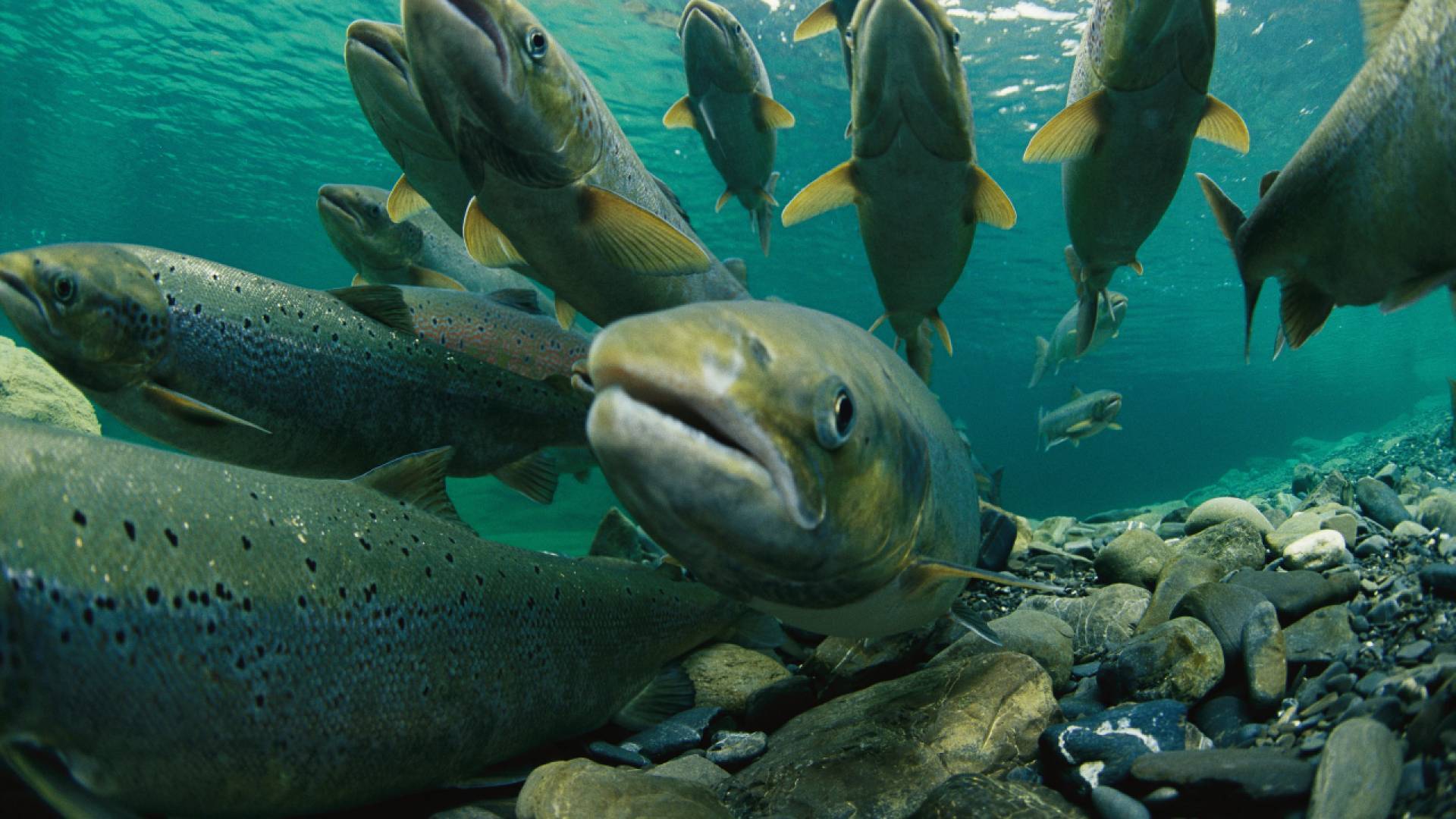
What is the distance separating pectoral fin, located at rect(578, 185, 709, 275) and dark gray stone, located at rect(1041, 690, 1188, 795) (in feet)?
7.25

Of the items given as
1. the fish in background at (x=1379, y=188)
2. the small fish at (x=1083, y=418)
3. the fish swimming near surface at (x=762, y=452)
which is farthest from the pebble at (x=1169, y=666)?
the small fish at (x=1083, y=418)

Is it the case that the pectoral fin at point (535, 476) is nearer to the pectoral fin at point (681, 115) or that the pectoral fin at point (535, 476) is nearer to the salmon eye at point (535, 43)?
the salmon eye at point (535, 43)

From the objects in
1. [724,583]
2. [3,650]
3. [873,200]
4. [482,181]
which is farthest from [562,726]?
[873,200]

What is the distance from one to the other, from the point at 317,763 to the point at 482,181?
2361mm

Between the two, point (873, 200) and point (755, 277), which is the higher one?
point (873, 200)

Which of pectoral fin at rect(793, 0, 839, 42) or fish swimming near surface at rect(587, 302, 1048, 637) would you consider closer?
fish swimming near surface at rect(587, 302, 1048, 637)

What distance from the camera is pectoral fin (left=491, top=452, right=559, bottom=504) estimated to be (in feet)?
13.4

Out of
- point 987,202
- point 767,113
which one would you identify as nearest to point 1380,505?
point 987,202

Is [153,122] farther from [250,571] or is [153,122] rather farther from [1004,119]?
[250,571]

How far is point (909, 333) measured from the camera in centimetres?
500

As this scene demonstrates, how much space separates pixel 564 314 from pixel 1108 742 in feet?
11.1

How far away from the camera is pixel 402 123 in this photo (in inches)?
152

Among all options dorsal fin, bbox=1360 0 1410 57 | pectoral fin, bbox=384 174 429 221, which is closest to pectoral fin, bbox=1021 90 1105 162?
dorsal fin, bbox=1360 0 1410 57

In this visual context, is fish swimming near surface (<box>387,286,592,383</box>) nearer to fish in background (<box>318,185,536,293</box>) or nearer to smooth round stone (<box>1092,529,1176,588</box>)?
fish in background (<box>318,185,536,293</box>)
